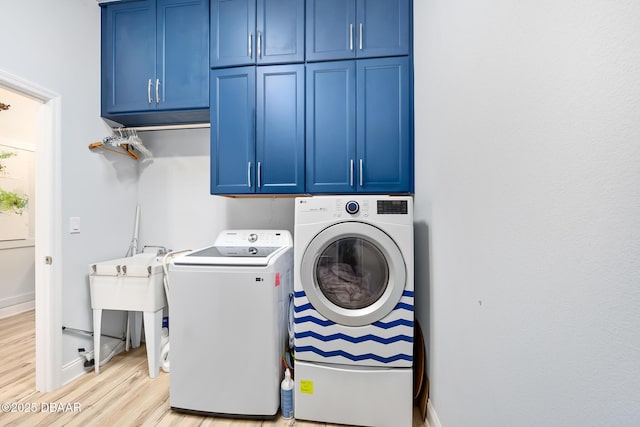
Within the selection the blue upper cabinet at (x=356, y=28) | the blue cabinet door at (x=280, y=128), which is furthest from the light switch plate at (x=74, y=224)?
the blue upper cabinet at (x=356, y=28)

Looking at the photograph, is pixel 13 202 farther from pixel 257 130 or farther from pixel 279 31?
pixel 279 31

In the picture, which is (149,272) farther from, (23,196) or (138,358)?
(23,196)

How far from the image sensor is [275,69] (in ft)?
6.49

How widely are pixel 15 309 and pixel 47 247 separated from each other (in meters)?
2.45

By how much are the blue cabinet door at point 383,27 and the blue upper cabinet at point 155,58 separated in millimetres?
1189

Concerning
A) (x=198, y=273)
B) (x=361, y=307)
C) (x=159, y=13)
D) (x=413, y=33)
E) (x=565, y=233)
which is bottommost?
(x=361, y=307)

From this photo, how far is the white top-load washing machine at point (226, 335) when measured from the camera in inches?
59.6

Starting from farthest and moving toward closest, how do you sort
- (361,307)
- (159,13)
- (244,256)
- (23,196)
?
(23,196) → (159,13) → (244,256) → (361,307)

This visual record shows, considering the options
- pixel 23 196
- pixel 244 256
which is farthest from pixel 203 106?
pixel 23 196

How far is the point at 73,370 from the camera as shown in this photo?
194 centimetres

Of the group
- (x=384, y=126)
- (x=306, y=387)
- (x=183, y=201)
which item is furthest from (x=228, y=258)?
(x=384, y=126)

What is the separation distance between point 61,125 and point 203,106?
96 centimetres

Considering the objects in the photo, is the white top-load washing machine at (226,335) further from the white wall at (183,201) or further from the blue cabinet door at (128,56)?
the blue cabinet door at (128,56)

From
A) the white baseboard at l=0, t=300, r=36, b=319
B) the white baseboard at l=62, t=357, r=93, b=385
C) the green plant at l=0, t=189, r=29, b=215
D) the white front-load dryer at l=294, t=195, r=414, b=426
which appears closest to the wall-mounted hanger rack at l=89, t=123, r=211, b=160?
the white front-load dryer at l=294, t=195, r=414, b=426
